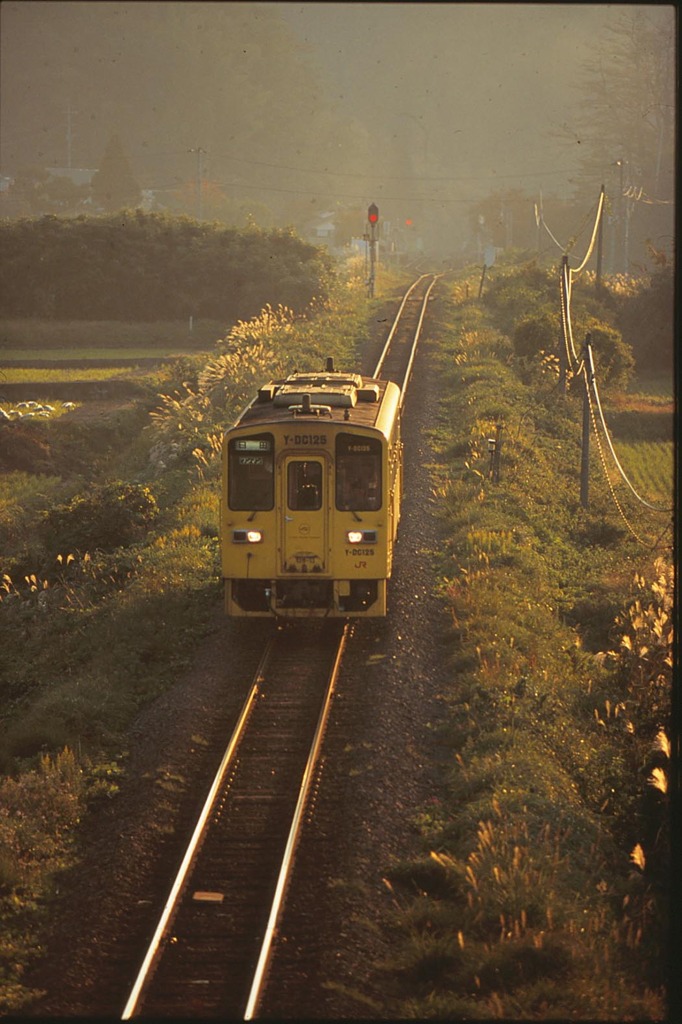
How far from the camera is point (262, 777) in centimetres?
1280

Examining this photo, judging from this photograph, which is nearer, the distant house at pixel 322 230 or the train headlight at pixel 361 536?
the train headlight at pixel 361 536

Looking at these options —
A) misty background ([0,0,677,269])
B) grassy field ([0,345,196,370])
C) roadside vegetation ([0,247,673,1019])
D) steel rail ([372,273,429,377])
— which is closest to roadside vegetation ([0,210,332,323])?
steel rail ([372,273,429,377])

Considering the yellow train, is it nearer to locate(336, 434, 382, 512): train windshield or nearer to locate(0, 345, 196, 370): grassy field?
locate(336, 434, 382, 512): train windshield

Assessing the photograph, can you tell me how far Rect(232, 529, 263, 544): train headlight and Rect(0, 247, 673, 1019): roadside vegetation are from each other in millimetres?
1855

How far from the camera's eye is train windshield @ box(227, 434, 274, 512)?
16.1 metres

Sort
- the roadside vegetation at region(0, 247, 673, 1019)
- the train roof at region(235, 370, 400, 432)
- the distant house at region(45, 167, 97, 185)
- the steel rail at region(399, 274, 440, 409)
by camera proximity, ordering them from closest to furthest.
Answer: the roadside vegetation at region(0, 247, 673, 1019), the train roof at region(235, 370, 400, 432), the steel rail at region(399, 274, 440, 409), the distant house at region(45, 167, 97, 185)

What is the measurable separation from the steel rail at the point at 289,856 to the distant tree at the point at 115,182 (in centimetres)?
→ 10856

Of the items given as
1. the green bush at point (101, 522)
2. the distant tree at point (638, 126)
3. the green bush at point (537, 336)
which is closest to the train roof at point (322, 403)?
the green bush at point (101, 522)

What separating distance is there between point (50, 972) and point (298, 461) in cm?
805

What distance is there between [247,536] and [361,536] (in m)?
1.50

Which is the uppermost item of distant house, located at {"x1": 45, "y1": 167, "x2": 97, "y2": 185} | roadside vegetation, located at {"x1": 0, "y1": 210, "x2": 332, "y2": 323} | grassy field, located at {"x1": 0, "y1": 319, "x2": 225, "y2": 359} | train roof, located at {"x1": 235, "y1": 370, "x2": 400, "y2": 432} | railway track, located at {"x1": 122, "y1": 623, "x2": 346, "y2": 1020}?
distant house, located at {"x1": 45, "y1": 167, "x2": 97, "y2": 185}

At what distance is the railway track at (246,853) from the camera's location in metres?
9.16

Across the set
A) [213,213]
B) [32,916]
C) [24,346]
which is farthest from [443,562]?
[213,213]

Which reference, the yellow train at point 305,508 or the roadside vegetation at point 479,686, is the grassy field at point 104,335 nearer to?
the roadside vegetation at point 479,686
